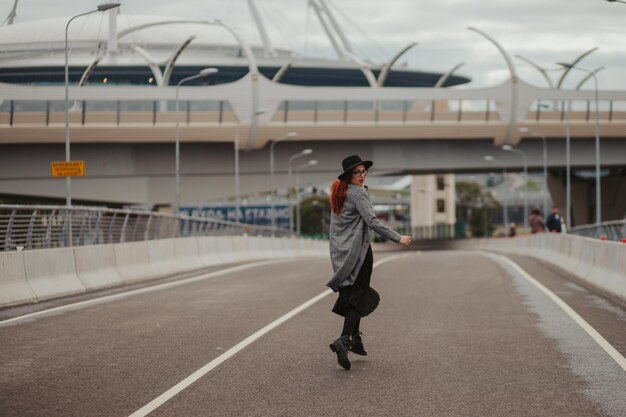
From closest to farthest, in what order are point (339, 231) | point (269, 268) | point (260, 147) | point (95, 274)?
1. point (339, 231)
2. point (95, 274)
3. point (269, 268)
4. point (260, 147)

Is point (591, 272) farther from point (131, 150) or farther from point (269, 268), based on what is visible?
point (131, 150)

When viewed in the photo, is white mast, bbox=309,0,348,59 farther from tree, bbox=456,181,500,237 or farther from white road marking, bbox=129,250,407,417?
white road marking, bbox=129,250,407,417

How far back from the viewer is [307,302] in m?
17.0

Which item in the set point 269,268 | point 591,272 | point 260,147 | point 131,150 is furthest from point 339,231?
point 260,147

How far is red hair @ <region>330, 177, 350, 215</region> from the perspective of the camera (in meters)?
10.2

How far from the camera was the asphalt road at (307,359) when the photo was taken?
840cm

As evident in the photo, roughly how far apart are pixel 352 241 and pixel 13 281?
28.8ft

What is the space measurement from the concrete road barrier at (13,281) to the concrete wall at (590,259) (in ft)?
30.2

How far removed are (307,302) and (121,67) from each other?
7556 cm

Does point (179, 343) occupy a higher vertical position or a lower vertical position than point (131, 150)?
lower

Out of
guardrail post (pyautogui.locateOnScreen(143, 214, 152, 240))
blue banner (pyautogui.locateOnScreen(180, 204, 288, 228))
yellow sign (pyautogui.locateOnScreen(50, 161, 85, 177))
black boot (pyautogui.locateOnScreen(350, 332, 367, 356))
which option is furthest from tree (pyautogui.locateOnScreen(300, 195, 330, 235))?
black boot (pyautogui.locateOnScreen(350, 332, 367, 356))

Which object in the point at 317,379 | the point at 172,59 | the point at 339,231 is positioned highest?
the point at 172,59

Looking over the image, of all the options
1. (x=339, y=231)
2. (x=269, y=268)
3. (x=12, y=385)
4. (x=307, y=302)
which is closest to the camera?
(x=12, y=385)

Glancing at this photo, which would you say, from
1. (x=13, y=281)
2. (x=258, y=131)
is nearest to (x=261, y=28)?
(x=258, y=131)
